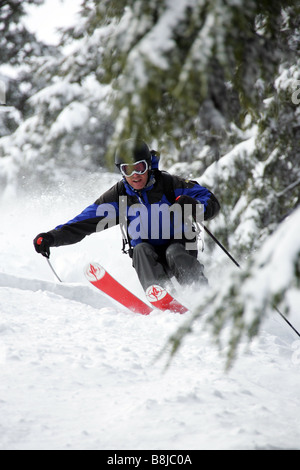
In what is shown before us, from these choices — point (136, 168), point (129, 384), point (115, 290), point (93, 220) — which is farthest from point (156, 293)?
point (129, 384)

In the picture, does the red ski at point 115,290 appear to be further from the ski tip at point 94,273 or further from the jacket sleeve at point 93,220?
the jacket sleeve at point 93,220

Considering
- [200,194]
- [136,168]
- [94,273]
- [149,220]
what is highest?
[136,168]

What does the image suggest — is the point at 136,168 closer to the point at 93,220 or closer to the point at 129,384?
the point at 93,220

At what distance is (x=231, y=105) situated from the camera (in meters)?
2.38

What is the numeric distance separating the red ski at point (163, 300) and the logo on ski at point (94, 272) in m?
0.87

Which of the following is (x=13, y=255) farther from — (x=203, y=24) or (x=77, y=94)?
(x=203, y=24)

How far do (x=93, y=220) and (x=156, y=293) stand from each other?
1.19 metres

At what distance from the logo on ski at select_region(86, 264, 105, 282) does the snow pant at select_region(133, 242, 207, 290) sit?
0.52m

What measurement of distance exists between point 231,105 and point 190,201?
211cm

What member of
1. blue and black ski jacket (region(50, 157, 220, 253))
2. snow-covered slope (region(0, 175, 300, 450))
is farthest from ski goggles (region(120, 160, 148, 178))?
snow-covered slope (region(0, 175, 300, 450))

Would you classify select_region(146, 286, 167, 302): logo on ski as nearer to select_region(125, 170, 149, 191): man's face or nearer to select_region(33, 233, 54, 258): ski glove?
select_region(125, 170, 149, 191): man's face

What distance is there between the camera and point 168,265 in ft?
16.0
